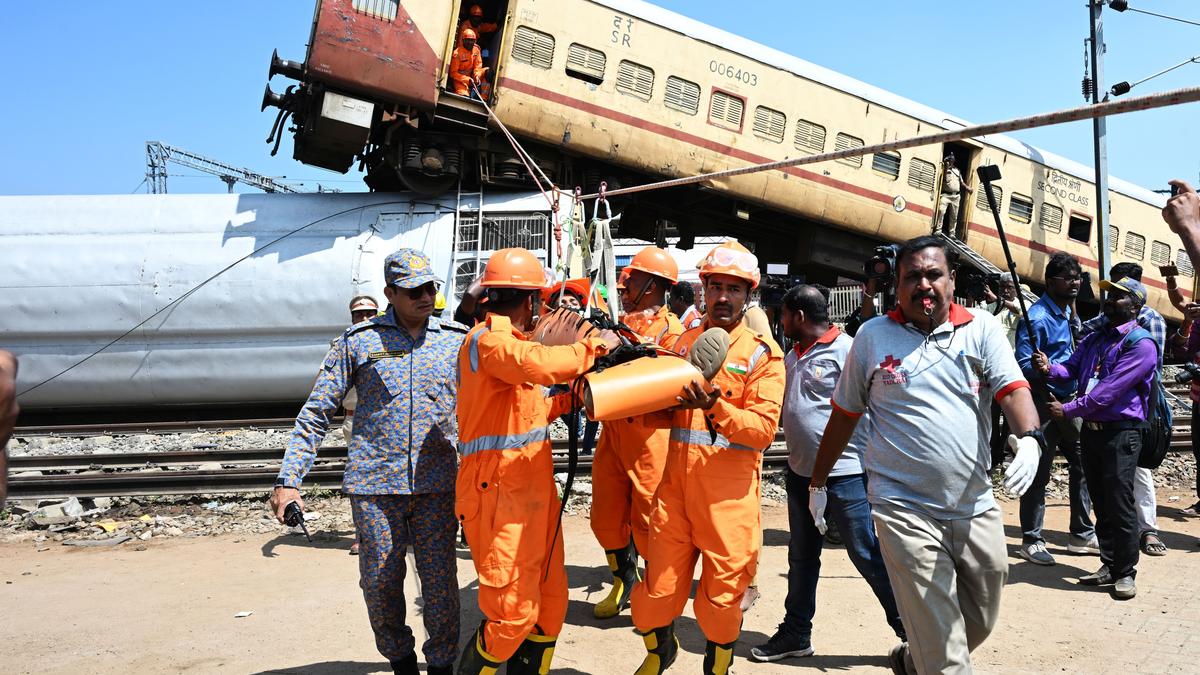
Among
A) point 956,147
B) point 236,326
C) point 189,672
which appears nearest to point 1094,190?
point 956,147

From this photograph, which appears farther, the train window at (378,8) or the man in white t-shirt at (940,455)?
the train window at (378,8)

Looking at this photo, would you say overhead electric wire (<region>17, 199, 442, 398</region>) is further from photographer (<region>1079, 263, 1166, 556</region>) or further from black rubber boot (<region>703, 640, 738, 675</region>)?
black rubber boot (<region>703, 640, 738, 675</region>)

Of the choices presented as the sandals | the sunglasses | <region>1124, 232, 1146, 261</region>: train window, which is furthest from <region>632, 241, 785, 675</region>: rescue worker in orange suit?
<region>1124, 232, 1146, 261</region>: train window

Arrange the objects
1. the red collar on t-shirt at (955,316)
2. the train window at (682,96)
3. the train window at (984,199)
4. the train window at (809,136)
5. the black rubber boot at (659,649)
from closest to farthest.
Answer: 1. the red collar on t-shirt at (955,316)
2. the black rubber boot at (659,649)
3. the train window at (682,96)
4. the train window at (809,136)
5. the train window at (984,199)

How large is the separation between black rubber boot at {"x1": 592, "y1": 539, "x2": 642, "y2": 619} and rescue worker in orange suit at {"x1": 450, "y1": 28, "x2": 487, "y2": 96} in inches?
354

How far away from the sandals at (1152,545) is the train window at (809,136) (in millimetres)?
9074

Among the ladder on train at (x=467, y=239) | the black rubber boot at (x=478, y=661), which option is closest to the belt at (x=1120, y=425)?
the black rubber boot at (x=478, y=661)

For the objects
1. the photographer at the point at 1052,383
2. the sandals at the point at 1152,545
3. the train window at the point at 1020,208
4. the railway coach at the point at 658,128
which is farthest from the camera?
the train window at the point at 1020,208

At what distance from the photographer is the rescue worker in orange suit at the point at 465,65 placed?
12.7 meters

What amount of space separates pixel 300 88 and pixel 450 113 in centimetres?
224

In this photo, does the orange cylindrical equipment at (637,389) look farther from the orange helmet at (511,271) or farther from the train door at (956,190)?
the train door at (956,190)

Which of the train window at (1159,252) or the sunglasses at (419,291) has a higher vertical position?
the train window at (1159,252)

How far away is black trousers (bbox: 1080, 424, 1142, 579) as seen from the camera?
562cm

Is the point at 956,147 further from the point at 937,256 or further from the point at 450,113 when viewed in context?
the point at 937,256
